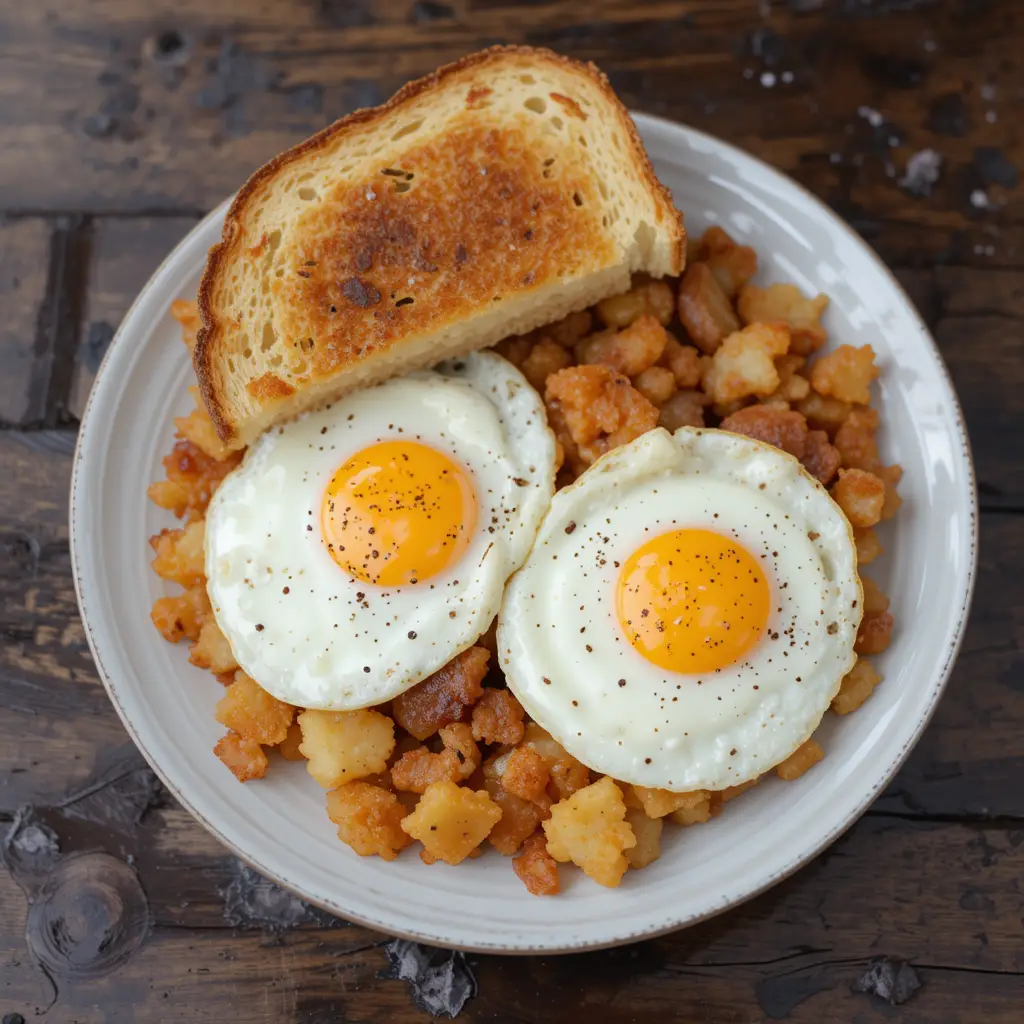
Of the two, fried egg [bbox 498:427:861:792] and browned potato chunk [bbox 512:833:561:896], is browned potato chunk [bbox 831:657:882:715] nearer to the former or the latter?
fried egg [bbox 498:427:861:792]

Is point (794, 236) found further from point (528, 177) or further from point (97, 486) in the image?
point (97, 486)

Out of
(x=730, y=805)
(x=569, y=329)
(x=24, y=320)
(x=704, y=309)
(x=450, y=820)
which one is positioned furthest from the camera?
(x=24, y=320)

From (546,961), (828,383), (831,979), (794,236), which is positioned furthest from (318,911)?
(794,236)

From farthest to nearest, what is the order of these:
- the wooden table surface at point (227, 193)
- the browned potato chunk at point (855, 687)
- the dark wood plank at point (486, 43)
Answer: the dark wood plank at point (486, 43) → the wooden table surface at point (227, 193) → the browned potato chunk at point (855, 687)

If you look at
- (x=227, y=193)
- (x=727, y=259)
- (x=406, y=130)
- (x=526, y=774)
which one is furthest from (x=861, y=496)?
(x=227, y=193)

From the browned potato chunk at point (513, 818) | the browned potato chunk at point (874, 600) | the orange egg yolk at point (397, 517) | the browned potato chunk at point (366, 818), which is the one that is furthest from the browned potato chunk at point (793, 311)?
the browned potato chunk at point (366, 818)

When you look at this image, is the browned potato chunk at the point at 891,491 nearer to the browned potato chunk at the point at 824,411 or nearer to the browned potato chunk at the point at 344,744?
the browned potato chunk at the point at 824,411

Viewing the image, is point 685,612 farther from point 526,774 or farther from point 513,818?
point 513,818
